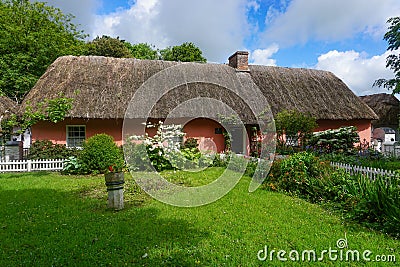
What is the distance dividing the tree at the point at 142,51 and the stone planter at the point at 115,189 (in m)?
29.0

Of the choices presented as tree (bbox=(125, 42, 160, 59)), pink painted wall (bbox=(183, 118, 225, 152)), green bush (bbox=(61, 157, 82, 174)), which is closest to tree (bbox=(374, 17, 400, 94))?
pink painted wall (bbox=(183, 118, 225, 152))

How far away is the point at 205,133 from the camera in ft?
51.6

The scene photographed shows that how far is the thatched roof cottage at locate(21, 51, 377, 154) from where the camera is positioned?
14.2 meters

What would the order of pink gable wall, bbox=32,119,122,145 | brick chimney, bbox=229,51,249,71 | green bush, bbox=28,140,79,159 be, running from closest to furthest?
1. green bush, bbox=28,140,79,159
2. pink gable wall, bbox=32,119,122,145
3. brick chimney, bbox=229,51,249,71

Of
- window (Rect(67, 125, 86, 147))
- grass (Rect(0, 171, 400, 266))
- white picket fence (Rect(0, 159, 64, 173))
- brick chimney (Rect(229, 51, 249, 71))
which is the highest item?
brick chimney (Rect(229, 51, 249, 71))

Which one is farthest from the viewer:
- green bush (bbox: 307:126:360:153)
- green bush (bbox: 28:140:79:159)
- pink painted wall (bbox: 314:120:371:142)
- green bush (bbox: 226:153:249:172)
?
pink painted wall (bbox: 314:120:371:142)

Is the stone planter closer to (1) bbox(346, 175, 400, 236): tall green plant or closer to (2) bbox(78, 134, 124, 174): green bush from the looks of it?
(1) bbox(346, 175, 400, 236): tall green plant

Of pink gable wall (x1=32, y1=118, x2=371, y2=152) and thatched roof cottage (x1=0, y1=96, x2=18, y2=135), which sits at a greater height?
thatched roof cottage (x1=0, y1=96, x2=18, y2=135)

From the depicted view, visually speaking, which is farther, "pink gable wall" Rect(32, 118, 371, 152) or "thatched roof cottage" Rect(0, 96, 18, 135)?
"thatched roof cottage" Rect(0, 96, 18, 135)

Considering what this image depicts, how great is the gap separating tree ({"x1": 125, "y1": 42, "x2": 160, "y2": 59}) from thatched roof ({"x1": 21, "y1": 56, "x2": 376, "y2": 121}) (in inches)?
677

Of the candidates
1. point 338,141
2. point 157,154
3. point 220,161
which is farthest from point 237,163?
point 338,141

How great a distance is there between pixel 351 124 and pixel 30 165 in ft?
56.1

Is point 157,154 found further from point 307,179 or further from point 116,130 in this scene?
point 116,130

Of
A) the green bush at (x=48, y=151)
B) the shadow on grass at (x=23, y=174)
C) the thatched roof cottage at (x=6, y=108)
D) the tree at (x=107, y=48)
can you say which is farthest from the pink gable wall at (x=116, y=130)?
the tree at (x=107, y=48)
